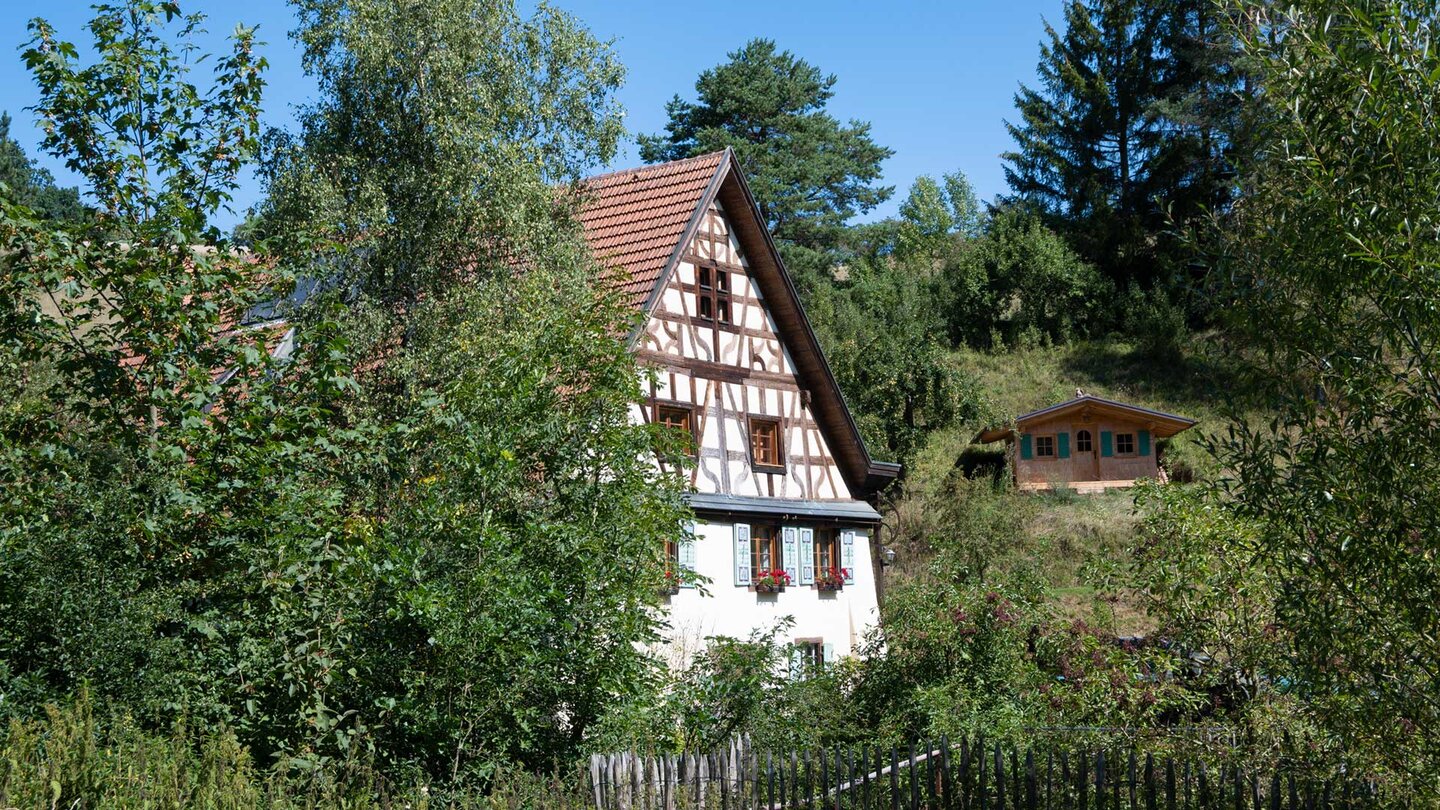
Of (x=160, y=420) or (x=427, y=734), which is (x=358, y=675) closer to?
(x=427, y=734)

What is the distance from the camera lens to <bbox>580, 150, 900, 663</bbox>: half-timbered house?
21406 millimetres

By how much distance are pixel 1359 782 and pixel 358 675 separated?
667 centimetres

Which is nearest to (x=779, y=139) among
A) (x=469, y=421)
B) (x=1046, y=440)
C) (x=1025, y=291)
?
(x=1025, y=291)

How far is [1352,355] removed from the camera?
21.0 ft

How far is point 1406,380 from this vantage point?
6.37 m

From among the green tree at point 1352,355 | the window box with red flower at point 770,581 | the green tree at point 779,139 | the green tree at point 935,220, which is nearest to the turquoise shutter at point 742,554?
the window box with red flower at point 770,581

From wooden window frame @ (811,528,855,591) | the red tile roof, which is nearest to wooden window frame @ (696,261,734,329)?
Result: the red tile roof

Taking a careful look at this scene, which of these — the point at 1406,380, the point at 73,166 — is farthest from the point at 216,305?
the point at 1406,380

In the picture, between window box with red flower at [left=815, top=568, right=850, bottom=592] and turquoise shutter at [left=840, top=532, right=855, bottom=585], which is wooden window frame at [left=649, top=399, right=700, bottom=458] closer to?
window box with red flower at [left=815, top=568, right=850, bottom=592]

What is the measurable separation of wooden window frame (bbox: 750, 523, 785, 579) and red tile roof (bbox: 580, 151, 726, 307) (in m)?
4.68

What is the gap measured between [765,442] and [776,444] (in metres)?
0.21

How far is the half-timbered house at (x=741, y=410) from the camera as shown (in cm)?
2141

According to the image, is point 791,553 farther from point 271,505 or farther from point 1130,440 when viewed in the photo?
point 1130,440

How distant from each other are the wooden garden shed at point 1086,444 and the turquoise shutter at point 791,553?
698 inches
